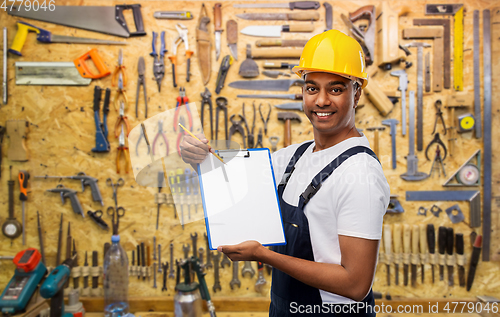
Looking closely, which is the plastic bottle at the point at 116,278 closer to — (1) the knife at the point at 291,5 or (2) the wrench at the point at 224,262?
(2) the wrench at the point at 224,262

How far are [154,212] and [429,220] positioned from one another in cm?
218

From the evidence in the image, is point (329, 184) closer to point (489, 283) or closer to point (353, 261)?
point (353, 261)

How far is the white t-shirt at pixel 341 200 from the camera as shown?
0.83 m

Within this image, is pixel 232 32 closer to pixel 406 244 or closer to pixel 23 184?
pixel 23 184

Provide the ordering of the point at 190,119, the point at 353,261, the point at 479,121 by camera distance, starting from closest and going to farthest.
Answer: the point at 353,261, the point at 190,119, the point at 479,121

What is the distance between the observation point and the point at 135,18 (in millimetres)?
2303

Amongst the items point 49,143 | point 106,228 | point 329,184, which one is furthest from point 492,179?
point 49,143

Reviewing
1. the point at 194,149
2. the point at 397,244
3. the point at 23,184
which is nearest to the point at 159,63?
the point at 23,184

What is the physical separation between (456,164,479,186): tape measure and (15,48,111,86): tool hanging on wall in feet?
9.48

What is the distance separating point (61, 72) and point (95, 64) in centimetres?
28

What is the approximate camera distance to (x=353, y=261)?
2.71ft

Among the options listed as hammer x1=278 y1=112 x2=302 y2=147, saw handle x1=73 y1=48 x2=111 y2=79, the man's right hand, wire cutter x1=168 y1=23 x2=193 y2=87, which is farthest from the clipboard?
saw handle x1=73 y1=48 x2=111 y2=79

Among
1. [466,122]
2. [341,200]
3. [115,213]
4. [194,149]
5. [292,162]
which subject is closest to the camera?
[341,200]

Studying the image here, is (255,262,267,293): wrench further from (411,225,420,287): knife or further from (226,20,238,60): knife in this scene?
(226,20,238,60): knife
